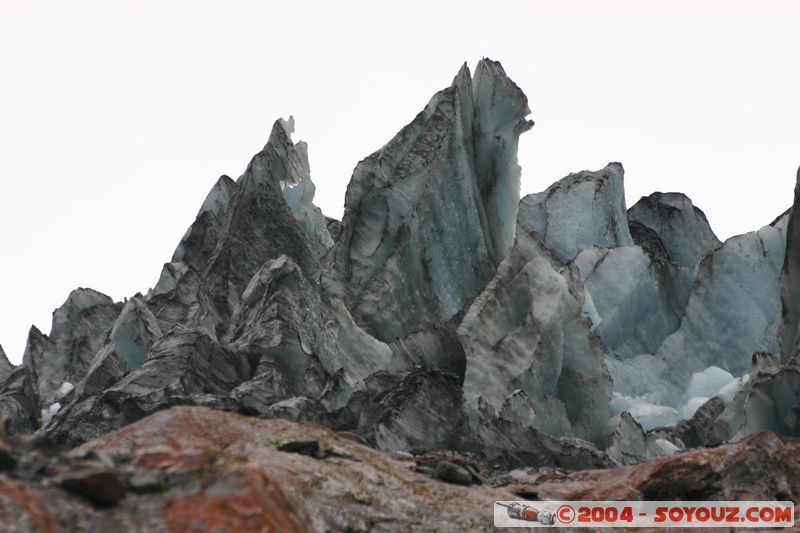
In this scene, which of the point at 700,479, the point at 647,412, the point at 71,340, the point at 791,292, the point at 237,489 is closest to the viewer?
the point at 237,489

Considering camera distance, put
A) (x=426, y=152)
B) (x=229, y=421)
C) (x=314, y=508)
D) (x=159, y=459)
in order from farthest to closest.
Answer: (x=426, y=152), (x=229, y=421), (x=314, y=508), (x=159, y=459)

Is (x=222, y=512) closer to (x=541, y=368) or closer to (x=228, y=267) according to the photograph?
(x=541, y=368)

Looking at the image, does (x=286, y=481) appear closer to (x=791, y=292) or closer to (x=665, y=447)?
(x=665, y=447)

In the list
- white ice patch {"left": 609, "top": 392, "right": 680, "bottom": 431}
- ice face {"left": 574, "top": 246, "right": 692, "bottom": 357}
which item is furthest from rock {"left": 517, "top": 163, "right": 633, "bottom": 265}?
white ice patch {"left": 609, "top": 392, "right": 680, "bottom": 431}

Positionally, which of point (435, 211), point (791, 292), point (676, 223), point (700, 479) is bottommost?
point (700, 479)

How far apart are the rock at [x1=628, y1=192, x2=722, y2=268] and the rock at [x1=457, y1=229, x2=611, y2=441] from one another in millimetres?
24881

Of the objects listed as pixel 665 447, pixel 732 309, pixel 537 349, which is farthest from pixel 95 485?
pixel 732 309

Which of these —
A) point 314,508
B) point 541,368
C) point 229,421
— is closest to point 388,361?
point 541,368

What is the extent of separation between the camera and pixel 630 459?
3497 centimetres

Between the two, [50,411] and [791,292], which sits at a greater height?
[791,292]

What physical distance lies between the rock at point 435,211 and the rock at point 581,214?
818cm

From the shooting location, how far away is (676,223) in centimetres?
6869

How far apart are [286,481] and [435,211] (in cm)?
3315

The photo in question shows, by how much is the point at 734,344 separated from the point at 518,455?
22.7 m
